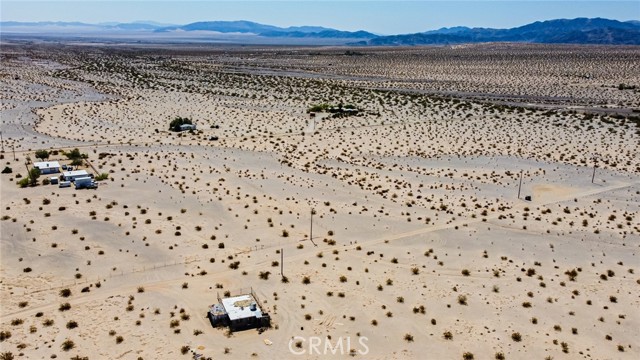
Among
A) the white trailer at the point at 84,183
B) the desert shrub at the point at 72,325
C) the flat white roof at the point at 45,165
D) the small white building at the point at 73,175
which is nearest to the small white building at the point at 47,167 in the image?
the flat white roof at the point at 45,165

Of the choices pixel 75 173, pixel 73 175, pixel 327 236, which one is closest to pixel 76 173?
pixel 75 173

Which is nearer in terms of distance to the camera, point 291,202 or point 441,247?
point 441,247

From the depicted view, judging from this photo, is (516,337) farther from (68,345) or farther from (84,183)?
(84,183)

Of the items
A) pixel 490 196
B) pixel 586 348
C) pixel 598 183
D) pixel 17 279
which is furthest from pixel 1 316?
pixel 598 183

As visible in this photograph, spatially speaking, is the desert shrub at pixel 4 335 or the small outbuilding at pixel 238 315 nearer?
the desert shrub at pixel 4 335

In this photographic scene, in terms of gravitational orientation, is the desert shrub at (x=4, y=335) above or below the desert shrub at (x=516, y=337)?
below

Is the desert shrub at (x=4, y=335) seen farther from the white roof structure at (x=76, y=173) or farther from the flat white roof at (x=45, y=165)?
the flat white roof at (x=45, y=165)

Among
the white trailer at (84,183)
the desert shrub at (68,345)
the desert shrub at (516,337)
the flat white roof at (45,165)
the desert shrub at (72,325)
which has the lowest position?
the desert shrub at (68,345)

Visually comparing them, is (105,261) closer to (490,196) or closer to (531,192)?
(490,196)
